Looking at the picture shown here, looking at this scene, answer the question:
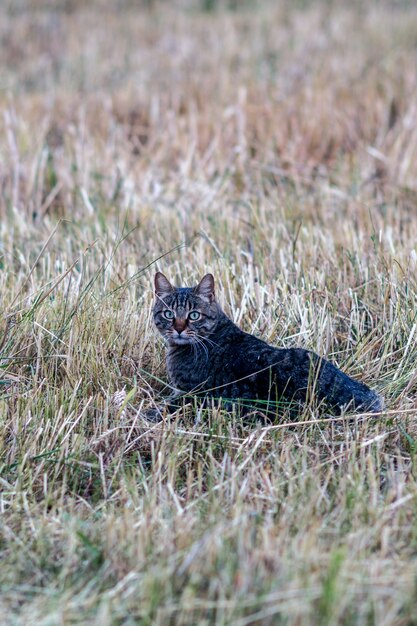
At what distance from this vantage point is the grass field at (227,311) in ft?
7.57

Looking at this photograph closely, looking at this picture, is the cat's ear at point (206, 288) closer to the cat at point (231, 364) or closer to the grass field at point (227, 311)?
the cat at point (231, 364)

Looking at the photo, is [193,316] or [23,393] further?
[193,316]

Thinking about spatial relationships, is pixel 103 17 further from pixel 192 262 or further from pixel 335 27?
pixel 192 262

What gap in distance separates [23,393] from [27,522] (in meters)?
0.85

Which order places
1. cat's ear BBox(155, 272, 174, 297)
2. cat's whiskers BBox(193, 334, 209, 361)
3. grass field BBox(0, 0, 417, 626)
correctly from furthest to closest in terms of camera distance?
1. cat's ear BBox(155, 272, 174, 297)
2. cat's whiskers BBox(193, 334, 209, 361)
3. grass field BBox(0, 0, 417, 626)

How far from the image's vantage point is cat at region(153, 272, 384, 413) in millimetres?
3311

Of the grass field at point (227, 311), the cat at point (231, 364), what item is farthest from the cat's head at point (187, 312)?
the grass field at point (227, 311)

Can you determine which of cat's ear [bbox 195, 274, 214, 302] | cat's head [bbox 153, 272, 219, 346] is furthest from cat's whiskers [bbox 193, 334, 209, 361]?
cat's ear [bbox 195, 274, 214, 302]

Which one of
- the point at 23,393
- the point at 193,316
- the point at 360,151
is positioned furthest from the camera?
the point at 360,151

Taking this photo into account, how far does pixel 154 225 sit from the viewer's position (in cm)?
548

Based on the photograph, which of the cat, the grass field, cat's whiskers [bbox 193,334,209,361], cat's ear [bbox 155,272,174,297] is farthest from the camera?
cat's ear [bbox 155,272,174,297]

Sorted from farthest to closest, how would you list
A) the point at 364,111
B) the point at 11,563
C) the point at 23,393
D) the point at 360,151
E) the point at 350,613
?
the point at 364,111, the point at 360,151, the point at 23,393, the point at 11,563, the point at 350,613

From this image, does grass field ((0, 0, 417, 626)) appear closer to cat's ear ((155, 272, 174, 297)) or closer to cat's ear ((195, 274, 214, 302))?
cat's ear ((155, 272, 174, 297))

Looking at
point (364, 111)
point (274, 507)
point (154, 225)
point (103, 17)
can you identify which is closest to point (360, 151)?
point (364, 111)
